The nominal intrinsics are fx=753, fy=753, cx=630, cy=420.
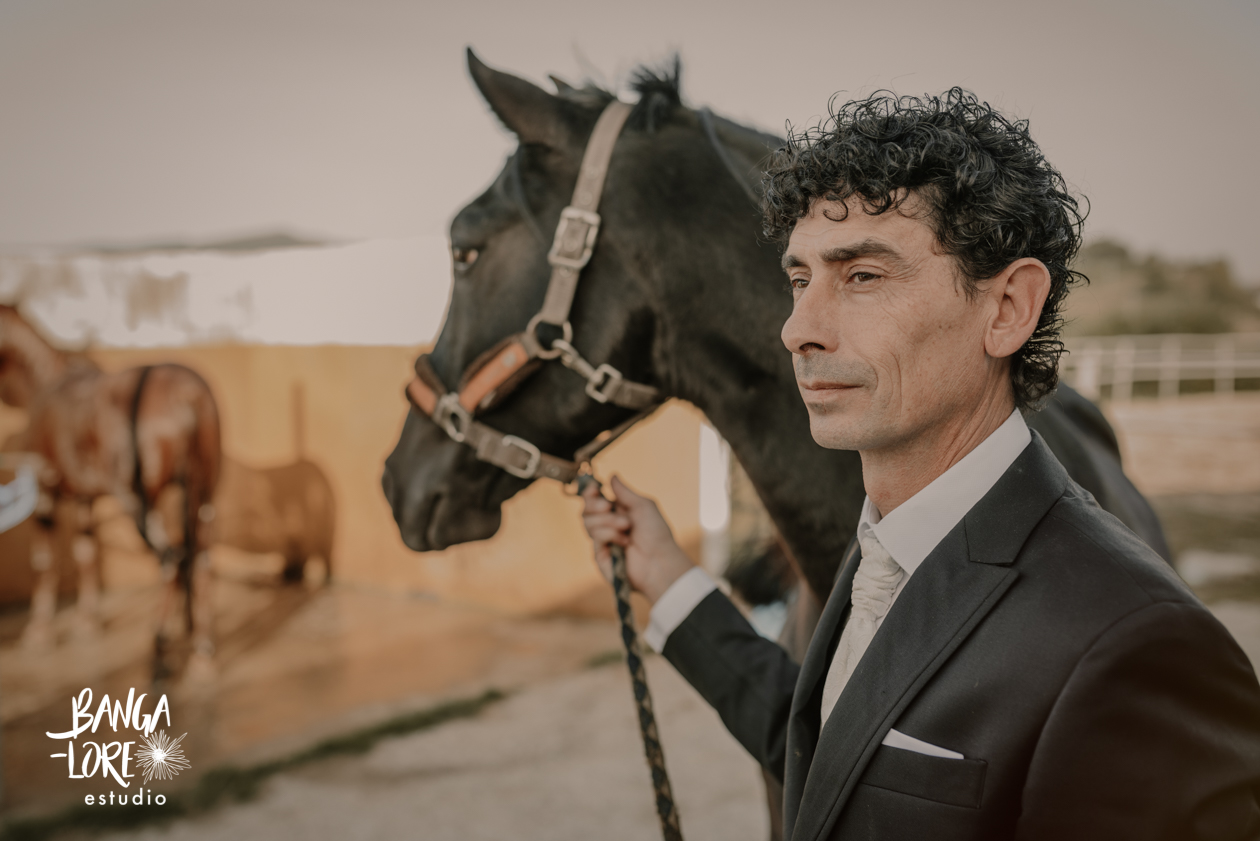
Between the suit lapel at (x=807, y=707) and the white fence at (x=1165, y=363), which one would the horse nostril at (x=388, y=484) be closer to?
the suit lapel at (x=807, y=707)

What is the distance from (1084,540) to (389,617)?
20.6 ft

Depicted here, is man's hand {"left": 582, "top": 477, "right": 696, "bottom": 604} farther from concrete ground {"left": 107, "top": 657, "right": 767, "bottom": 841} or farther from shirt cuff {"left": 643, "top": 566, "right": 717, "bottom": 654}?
concrete ground {"left": 107, "top": 657, "right": 767, "bottom": 841}

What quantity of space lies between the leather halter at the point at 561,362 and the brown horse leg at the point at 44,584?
5810 mm

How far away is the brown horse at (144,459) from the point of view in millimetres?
5246

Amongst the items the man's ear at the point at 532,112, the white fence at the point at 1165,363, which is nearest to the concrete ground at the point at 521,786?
the man's ear at the point at 532,112

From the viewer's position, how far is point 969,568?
0.78 m

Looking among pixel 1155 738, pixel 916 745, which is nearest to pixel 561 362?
pixel 916 745

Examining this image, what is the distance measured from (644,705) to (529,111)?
1.18m

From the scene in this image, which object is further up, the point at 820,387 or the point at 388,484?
the point at 820,387

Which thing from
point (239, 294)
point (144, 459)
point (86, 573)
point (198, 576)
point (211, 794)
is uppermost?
point (239, 294)

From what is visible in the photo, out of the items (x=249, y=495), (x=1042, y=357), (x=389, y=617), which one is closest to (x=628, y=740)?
(x=389, y=617)

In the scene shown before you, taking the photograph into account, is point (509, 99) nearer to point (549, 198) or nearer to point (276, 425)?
point (549, 198)

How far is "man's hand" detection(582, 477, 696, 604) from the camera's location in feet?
4.62

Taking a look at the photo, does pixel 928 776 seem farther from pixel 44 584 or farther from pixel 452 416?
pixel 44 584
